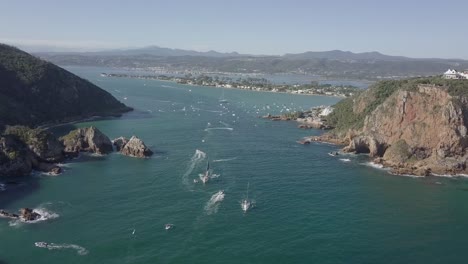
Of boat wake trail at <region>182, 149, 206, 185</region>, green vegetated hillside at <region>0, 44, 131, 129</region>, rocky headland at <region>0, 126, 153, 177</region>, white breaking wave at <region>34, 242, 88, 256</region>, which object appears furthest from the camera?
green vegetated hillside at <region>0, 44, 131, 129</region>

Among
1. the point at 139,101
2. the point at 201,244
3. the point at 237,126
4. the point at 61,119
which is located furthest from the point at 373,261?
the point at 139,101

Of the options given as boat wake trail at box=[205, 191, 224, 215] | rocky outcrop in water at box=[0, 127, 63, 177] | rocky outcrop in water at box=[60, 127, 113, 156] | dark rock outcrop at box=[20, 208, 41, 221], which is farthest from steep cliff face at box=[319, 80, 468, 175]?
dark rock outcrop at box=[20, 208, 41, 221]

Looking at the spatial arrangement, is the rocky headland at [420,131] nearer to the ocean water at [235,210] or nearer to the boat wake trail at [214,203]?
the ocean water at [235,210]

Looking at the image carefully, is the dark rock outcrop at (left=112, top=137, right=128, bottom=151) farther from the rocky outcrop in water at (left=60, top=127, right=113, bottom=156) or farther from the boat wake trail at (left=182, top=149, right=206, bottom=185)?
the boat wake trail at (left=182, top=149, right=206, bottom=185)

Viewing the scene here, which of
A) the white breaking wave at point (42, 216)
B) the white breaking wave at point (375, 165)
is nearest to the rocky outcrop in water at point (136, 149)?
the white breaking wave at point (42, 216)

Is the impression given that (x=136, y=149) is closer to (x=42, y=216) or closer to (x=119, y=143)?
(x=119, y=143)
